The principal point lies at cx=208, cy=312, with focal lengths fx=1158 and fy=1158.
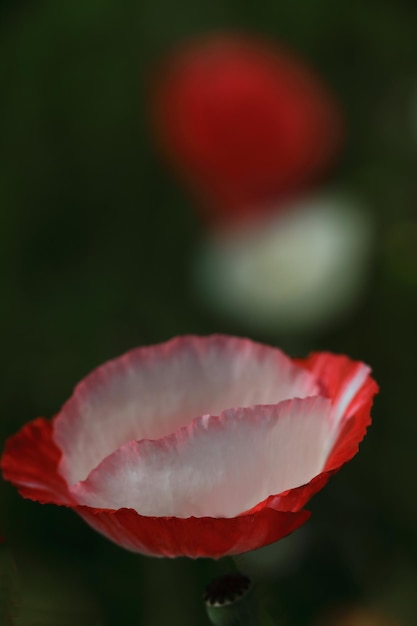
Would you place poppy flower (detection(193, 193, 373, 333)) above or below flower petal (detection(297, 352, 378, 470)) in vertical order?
below

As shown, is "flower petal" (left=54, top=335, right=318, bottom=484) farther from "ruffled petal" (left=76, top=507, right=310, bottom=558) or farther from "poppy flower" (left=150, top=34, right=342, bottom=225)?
"poppy flower" (left=150, top=34, right=342, bottom=225)

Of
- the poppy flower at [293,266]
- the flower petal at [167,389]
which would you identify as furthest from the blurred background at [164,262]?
the flower petal at [167,389]

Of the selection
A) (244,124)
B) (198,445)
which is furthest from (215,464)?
(244,124)

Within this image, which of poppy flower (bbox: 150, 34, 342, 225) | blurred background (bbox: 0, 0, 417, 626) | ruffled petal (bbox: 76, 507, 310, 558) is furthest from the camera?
poppy flower (bbox: 150, 34, 342, 225)

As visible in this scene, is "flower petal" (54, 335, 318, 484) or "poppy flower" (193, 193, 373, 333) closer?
"flower petal" (54, 335, 318, 484)

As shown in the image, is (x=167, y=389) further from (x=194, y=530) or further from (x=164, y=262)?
(x=164, y=262)

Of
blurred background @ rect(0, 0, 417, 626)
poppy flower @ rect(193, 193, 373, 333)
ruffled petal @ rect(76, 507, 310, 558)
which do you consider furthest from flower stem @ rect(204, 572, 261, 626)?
poppy flower @ rect(193, 193, 373, 333)

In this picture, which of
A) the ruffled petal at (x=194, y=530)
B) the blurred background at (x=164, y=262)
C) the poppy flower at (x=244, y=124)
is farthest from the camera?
the poppy flower at (x=244, y=124)

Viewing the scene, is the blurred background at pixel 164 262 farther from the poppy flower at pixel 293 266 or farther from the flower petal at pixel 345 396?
the flower petal at pixel 345 396
